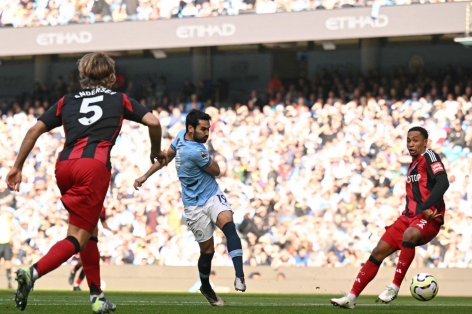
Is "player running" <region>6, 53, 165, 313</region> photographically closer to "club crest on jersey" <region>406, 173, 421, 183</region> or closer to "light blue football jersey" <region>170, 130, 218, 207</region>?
"light blue football jersey" <region>170, 130, 218, 207</region>

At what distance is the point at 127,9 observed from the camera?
18250 millimetres

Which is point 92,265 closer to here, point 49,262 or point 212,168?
point 49,262

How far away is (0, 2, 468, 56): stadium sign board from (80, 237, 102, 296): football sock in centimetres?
1137

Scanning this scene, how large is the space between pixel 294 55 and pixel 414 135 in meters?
10.6

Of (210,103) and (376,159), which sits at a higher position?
(210,103)

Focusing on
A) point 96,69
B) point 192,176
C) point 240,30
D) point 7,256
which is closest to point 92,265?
point 96,69

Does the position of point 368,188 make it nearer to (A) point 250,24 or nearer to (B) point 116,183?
(A) point 250,24

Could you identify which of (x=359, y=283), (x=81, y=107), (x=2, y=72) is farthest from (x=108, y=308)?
(x=2, y=72)

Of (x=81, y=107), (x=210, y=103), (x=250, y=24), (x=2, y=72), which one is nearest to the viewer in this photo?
(x=81, y=107)

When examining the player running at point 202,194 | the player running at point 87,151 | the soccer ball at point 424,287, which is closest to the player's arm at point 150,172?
the player running at point 202,194

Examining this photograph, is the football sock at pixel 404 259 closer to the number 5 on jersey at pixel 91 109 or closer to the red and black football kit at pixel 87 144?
the red and black football kit at pixel 87 144

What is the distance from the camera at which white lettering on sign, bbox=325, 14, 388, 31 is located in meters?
16.4

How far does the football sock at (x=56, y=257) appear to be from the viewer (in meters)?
5.43

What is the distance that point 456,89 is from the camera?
1661 centimetres
